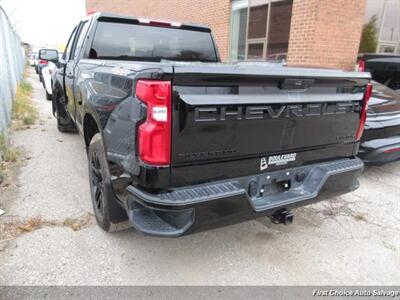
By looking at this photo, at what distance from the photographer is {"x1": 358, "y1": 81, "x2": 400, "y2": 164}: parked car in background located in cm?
440

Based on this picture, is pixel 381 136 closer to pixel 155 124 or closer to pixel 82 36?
pixel 155 124

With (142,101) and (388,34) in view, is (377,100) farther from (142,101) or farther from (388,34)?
(388,34)

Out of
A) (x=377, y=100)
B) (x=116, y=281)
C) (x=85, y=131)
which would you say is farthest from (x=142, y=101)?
(x=377, y=100)

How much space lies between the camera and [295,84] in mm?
2400

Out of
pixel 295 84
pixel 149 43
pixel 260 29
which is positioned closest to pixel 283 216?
pixel 295 84

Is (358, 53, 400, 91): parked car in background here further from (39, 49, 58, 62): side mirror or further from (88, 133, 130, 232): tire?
(39, 49, 58, 62): side mirror

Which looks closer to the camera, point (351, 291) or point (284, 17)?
point (351, 291)

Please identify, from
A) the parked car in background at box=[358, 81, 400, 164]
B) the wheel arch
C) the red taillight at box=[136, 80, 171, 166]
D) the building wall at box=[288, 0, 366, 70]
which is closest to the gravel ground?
the parked car in background at box=[358, 81, 400, 164]

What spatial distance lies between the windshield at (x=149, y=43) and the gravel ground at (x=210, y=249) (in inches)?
68.7

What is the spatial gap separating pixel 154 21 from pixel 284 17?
4788mm

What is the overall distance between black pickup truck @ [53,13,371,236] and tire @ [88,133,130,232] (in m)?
0.01

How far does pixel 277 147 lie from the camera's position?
2.51 m

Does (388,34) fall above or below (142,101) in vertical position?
above

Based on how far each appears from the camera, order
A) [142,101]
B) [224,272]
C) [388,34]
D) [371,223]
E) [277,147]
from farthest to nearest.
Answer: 1. [388,34]
2. [371,223]
3. [224,272]
4. [277,147]
5. [142,101]
